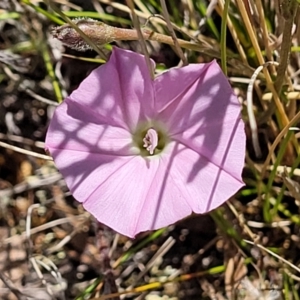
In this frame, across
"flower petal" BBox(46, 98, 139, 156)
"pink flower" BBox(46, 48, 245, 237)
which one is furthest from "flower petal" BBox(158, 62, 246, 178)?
"flower petal" BBox(46, 98, 139, 156)

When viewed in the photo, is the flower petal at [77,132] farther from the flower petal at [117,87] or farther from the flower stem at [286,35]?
the flower stem at [286,35]

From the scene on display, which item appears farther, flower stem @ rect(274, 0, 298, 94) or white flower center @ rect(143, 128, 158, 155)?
white flower center @ rect(143, 128, 158, 155)

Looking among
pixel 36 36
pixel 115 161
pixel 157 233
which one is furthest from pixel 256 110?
pixel 36 36

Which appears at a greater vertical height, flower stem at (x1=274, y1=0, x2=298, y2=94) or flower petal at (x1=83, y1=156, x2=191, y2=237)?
flower stem at (x1=274, y1=0, x2=298, y2=94)

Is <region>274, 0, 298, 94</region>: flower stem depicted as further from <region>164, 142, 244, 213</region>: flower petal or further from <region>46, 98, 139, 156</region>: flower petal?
<region>46, 98, 139, 156</region>: flower petal

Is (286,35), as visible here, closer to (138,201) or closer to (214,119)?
(214,119)

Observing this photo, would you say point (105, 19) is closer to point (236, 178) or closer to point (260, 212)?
point (260, 212)

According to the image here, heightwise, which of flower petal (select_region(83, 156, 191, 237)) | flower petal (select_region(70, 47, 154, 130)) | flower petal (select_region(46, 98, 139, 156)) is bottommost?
flower petal (select_region(83, 156, 191, 237))

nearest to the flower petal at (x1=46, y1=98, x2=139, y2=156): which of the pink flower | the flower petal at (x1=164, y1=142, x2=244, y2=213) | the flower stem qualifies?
the pink flower

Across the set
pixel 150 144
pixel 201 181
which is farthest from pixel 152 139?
pixel 201 181
